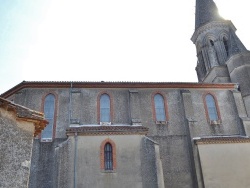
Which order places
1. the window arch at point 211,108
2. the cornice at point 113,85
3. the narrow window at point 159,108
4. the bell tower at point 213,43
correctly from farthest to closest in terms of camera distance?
the bell tower at point 213,43 → the window arch at point 211,108 → the narrow window at point 159,108 → the cornice at point 113,85

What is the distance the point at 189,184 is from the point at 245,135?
6.27 meters

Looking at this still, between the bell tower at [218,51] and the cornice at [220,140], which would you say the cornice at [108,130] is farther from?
the bell tower at [218,51]

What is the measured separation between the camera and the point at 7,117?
355 inches

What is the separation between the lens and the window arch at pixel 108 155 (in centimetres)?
1736

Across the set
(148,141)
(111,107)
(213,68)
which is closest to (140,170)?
(148,141)

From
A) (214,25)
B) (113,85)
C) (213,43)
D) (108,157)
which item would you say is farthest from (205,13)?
(108,157)

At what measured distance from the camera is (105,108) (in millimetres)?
21875

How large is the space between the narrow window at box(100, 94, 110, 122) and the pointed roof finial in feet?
59.9

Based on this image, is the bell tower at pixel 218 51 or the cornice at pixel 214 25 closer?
the bell tower at pixel 218 51

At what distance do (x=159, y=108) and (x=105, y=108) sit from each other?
445 cm

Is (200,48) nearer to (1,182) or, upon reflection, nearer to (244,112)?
(244,112)

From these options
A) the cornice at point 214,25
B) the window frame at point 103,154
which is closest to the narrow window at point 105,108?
the window frame at point 103,154

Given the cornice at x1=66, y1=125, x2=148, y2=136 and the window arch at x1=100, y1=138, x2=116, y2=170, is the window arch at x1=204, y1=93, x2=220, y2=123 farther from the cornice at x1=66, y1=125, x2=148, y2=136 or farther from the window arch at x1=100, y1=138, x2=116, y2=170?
the window arch at x1=100, y1=138, x2=116, y2=170

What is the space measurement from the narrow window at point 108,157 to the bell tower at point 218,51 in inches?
530
